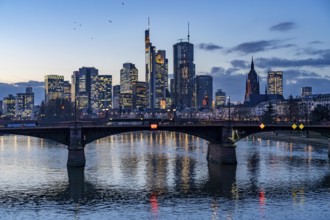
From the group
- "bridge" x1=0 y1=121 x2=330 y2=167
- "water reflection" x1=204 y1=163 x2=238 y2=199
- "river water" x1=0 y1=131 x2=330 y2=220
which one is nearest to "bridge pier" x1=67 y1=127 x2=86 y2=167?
"bridge" x1=0 y1=121 x2=330 y2=167

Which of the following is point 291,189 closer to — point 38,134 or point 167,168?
Result: point 167,168

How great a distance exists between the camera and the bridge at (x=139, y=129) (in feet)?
270

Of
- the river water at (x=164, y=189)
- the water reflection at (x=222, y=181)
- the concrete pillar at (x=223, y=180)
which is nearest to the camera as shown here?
the river water at (x=164, y=189)

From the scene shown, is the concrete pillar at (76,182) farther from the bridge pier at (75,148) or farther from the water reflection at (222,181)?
the water reflection at (222,181)

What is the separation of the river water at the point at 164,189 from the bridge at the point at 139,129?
3.17 meters

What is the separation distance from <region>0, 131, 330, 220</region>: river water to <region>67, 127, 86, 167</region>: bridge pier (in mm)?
2070

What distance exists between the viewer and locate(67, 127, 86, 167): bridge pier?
82188 millimetres

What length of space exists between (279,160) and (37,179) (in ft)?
166

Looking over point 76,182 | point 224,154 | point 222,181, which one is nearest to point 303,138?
point 224,154

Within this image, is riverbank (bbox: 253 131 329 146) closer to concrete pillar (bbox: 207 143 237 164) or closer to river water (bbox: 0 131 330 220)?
river water (bbox: 0 131 330 220)

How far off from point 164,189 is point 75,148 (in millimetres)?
26051

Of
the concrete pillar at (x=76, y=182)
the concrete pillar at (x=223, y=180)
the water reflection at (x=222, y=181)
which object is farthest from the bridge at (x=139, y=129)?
the water reflection at (x=222, y=181)

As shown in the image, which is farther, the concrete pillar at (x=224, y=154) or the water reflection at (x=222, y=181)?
the concrete pillar at (x=224, y=154)

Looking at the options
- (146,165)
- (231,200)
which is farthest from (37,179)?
(231,200)
